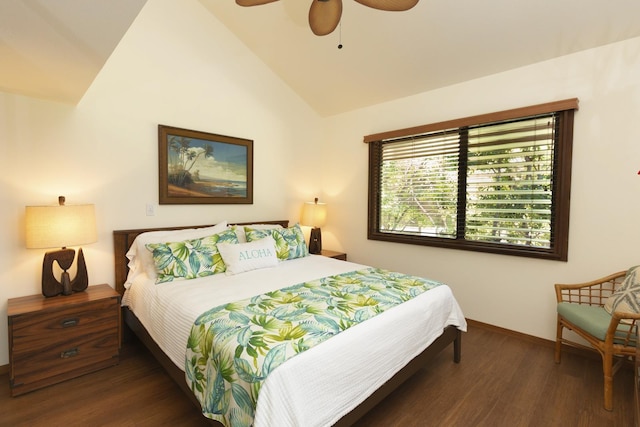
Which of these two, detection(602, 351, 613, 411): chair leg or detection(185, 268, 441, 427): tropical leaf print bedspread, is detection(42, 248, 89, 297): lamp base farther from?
detection(602, 351, 613, 411): chair leg

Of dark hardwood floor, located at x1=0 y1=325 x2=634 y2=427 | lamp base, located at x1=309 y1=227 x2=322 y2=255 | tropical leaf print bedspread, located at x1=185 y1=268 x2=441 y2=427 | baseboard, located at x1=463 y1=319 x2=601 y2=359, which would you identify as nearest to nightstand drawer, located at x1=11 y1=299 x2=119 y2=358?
dark hardwood floor, located at x1=0 y1=325 x2=634 y2=427

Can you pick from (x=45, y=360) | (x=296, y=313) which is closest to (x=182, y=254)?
(x=45, y=360)

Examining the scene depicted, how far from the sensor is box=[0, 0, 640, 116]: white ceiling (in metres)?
1.34

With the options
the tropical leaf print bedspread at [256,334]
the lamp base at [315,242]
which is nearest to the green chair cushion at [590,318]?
the tropical leaf print bedspread at [256,334]

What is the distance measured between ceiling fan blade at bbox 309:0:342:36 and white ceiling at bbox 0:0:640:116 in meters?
0.75

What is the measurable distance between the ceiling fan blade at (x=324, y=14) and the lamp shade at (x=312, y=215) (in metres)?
2.18

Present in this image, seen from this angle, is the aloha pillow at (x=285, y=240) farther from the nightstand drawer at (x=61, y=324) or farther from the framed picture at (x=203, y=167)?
the nightstand drawer at (x=61, y=324)

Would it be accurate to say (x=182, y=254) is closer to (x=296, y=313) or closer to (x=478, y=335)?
(x=296, y=313)

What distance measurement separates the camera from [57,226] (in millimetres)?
2098

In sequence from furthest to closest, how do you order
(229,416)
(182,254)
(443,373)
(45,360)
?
(182,254)
(443,373)
(45,360)
(229,416)

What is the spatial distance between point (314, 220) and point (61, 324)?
262 cm

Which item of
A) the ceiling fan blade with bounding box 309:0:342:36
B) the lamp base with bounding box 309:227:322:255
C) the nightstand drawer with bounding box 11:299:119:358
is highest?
the ceiling fan blade with bounding box 309:0:342:36

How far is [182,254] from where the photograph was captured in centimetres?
240

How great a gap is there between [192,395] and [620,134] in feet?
11.4
